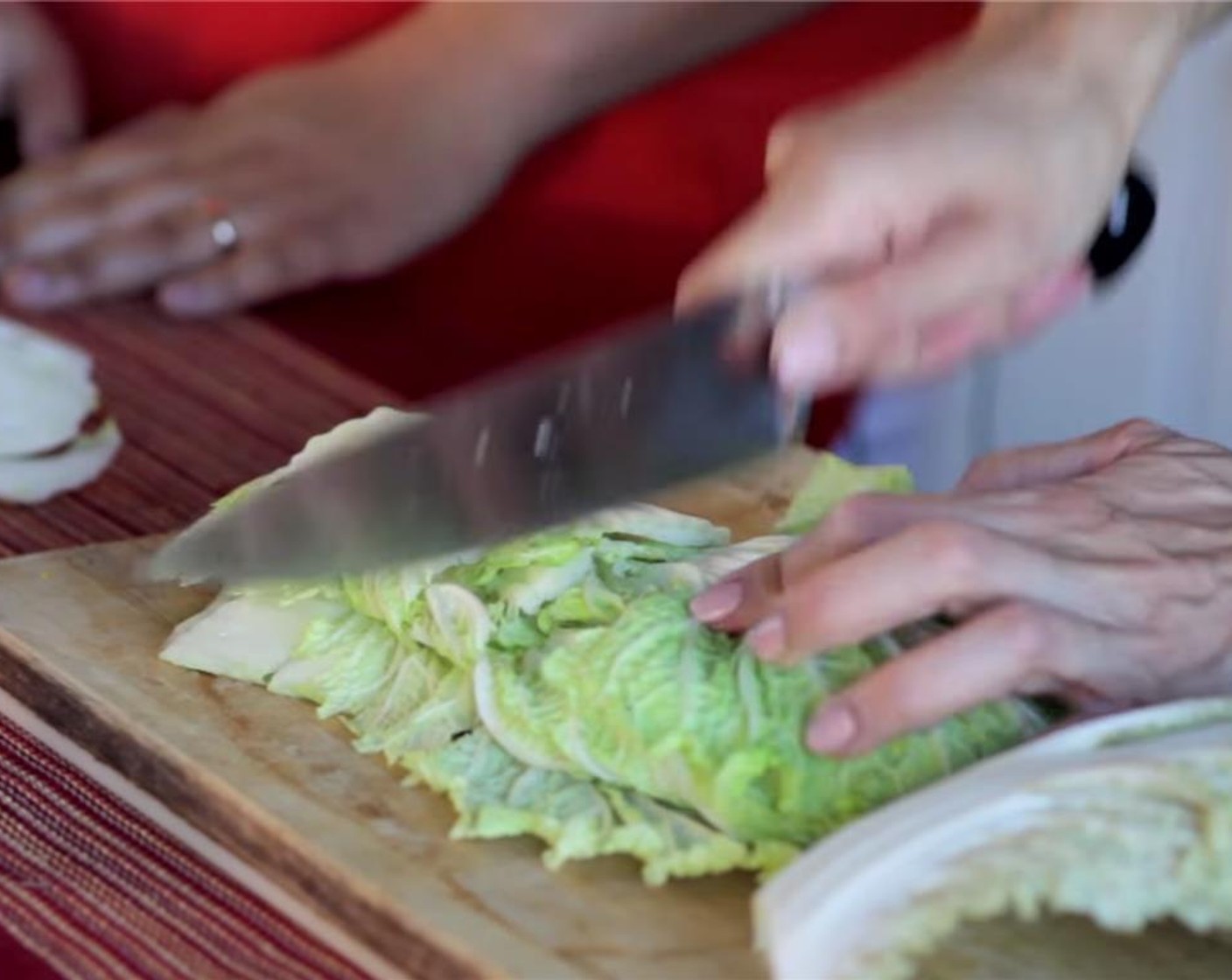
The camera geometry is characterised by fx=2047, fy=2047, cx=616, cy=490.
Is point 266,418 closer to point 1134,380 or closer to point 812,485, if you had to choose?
point 812,485

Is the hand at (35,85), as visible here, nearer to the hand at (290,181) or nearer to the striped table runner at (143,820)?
the hand at (290,181)

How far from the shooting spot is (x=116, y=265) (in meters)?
1.75

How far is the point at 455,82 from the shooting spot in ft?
6.02

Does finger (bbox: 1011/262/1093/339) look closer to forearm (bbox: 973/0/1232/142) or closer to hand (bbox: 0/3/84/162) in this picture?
forearm (bbox: 973/0/1232/142)

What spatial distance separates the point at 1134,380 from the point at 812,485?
3.22 feet

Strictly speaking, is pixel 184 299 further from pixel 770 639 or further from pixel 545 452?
pixel 770 639

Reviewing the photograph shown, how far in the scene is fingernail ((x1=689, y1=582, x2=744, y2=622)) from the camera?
105 centimetres

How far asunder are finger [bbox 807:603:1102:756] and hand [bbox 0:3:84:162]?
1.26m

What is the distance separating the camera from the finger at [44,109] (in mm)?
1953

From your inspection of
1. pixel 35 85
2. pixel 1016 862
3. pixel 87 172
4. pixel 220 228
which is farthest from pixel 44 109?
pixel 1016 862

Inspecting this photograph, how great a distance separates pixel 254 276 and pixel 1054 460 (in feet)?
2.70

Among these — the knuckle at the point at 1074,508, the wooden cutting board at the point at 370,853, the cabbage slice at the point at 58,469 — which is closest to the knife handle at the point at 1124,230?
the knuckle at the point at 1074,508

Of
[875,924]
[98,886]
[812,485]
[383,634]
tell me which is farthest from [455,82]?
[875,924]

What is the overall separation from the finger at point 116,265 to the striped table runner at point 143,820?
143 millimetres
